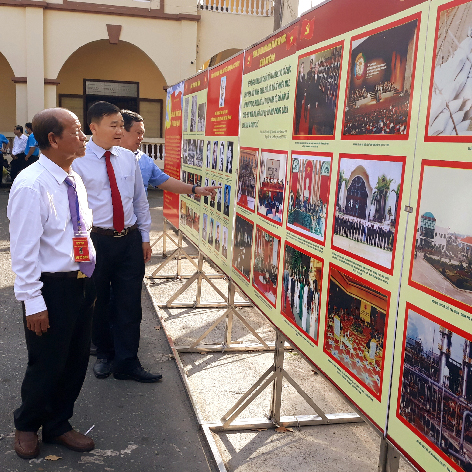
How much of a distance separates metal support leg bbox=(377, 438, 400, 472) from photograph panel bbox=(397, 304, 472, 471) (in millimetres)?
185

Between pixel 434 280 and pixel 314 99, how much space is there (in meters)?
1.17

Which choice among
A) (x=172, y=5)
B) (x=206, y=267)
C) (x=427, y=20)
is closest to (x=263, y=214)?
(x=427, y=20)

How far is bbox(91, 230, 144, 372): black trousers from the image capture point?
387 centimetres

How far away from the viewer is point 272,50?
3.07 m

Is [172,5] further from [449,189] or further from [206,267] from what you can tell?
[449,189]

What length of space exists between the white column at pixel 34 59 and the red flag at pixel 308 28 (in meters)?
13.9

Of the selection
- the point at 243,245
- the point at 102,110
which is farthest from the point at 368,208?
the point at 102,110

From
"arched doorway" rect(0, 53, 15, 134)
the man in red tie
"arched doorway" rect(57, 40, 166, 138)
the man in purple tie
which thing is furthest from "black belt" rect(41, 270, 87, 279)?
"arched doorway" rect(0, 53, 15, 134)

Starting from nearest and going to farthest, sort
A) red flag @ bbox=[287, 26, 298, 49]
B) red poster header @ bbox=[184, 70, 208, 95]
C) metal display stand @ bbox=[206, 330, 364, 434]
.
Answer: red flag @ bbox=[287, 26, 298, 49]
metal display stand @ bbox=[206, 330, 364, 434]
red poster header @ bbox=[184, 70, 208, 95]

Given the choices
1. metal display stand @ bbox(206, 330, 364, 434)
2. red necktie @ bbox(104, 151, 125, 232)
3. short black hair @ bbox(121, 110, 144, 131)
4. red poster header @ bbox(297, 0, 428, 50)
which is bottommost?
metal display stand @ bbox(206, 330, 364, 434)

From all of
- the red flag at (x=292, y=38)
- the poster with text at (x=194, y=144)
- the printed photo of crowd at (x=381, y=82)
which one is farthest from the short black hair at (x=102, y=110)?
the printed photo of crowd at (x=381, y=82)

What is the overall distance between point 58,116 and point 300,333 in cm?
168

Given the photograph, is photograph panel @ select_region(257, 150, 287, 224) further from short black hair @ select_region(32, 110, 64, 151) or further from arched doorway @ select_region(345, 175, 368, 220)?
short black hair @ select_region(32, 110, 64, 151)

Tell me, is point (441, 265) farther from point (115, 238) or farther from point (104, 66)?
point (104, 66)
